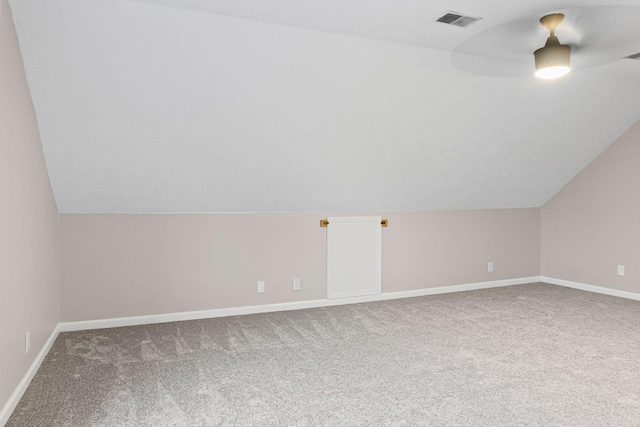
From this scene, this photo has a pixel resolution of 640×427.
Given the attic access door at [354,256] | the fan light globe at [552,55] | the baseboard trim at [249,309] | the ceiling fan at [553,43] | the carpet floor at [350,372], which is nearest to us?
the carpet floor at [350,372]

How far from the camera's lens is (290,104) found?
363cm

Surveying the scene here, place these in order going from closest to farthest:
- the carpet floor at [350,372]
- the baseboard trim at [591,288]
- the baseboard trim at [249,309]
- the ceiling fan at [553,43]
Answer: the carpet floor at [350,372]
the ceiling fan at [553,43]
the baseboard trim at [249,309]
the baseboard trim at [591,288]

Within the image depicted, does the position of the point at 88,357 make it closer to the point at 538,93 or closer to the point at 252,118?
the point at 252,118

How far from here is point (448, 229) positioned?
19.2 ft

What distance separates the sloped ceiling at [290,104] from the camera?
281cm

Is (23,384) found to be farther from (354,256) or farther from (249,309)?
(354,256)

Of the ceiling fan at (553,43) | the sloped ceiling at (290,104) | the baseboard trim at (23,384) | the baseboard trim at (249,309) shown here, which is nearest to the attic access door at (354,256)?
the baseboard trim at (249,309)

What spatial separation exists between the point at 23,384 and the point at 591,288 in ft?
20.3

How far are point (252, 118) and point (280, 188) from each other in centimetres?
103

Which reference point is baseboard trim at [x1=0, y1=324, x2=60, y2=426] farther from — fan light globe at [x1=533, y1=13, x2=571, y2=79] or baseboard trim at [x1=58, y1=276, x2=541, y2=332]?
fan light globe at [x1=533, y1=13, x2=571, y2=79]

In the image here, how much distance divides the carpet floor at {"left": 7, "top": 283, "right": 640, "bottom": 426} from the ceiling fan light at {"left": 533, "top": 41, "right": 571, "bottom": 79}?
2150 mm

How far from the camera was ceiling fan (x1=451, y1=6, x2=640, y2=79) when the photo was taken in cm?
301

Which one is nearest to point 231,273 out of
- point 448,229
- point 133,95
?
point 133,95

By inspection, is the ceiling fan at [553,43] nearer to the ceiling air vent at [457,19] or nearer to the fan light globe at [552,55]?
the fan light globe at [552,55]
